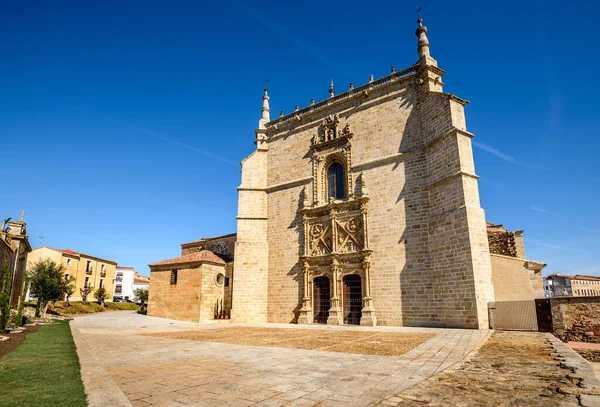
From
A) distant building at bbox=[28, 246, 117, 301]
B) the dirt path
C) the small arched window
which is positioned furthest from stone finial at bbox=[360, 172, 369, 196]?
distant building at bbox=[28, 246, 117, 301]

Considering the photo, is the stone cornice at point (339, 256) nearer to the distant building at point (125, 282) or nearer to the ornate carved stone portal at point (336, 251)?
the ornate carved stone portal at point (336, 251)

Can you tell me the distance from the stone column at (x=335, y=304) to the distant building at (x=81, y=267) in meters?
33.2

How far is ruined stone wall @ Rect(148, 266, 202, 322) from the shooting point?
19.2 m

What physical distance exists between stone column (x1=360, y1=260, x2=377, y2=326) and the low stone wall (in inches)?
270

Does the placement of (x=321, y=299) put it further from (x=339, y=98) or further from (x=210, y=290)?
(x=339, y=98)

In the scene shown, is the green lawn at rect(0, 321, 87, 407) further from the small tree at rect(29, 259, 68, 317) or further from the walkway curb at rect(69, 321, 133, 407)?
the small tree at rect(29, 259, 68, 317)

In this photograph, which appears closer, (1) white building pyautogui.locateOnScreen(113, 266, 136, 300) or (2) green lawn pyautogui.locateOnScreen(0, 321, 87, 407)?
(2) green lawn pyautogui.locateOnScreen(0, 321, 87, 407)

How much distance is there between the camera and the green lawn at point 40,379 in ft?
10.9

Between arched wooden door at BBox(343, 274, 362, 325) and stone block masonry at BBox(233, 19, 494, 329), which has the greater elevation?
stone block masonry at BBox(233, 19, 494, 329)

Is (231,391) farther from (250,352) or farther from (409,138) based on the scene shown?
(409,138)

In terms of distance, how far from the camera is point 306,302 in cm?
1702

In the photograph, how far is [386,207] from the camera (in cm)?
1576

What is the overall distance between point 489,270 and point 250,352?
9796 millimetres

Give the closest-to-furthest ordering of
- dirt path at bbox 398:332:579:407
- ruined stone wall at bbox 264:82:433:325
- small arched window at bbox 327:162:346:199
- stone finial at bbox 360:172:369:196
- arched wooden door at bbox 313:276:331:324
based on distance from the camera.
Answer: dirt path at bbox 398:332:579:407 < ruined stone wall at bbox 264:82:433:325 < stone finial at bbox 360:172:369:196 < arched wooden door at bbox 313:276:331:324 < small arched window at bbox 327:162:346:199
